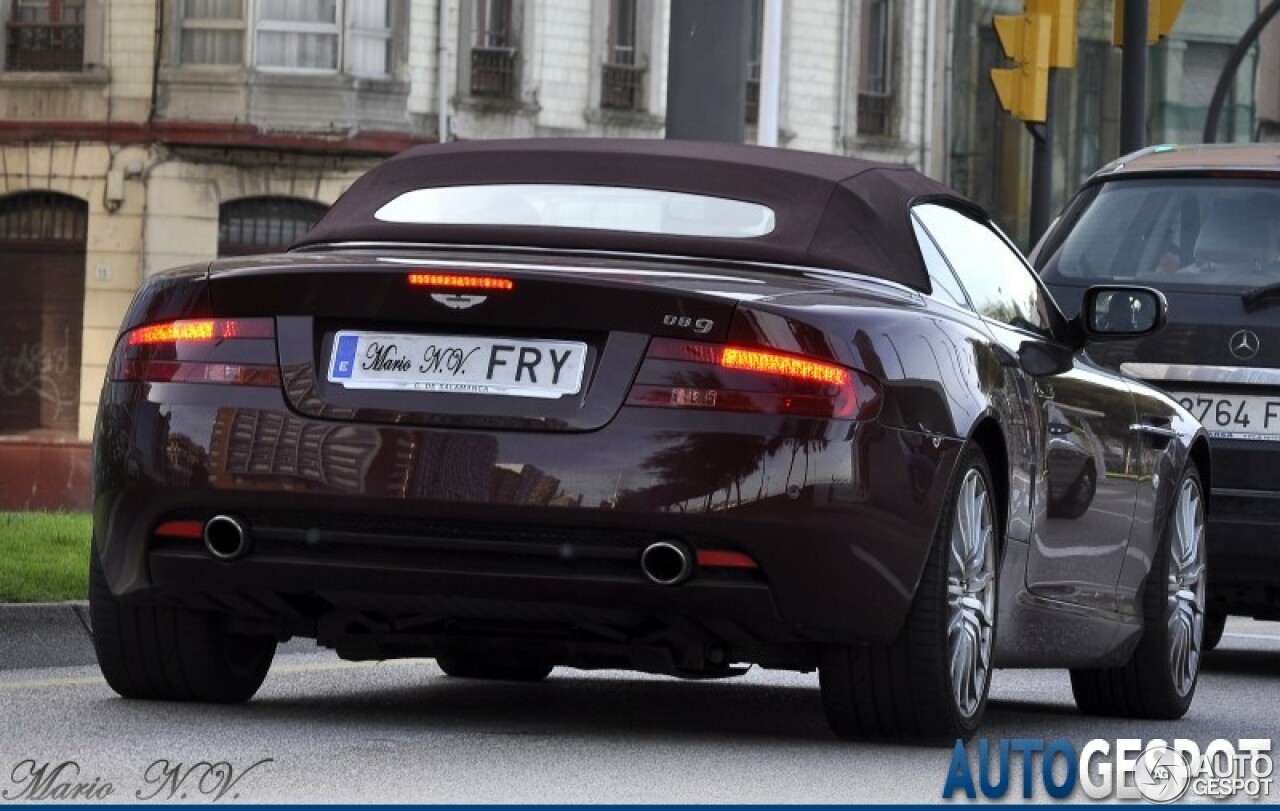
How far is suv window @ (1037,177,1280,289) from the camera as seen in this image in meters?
11.6

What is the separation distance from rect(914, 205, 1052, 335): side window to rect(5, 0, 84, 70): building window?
27.8 m

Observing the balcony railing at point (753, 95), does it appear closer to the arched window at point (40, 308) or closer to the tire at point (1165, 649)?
the arched window at point (40, 308)

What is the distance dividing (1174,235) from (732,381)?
520 cm

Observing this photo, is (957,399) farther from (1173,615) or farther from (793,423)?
(1173,615)

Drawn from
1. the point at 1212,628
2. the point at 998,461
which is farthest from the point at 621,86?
the point at 998,461

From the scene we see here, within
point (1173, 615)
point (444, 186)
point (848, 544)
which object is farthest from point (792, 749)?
point (1173, 615)

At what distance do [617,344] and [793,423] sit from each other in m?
0.42

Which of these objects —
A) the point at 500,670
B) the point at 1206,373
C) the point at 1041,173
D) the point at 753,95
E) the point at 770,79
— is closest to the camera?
the point at 500,670

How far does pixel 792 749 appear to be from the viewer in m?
7.41

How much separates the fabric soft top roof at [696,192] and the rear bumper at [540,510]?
2.64 ft

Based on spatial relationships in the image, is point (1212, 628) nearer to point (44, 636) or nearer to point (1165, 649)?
point (1165, 649)

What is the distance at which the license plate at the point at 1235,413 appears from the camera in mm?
11219

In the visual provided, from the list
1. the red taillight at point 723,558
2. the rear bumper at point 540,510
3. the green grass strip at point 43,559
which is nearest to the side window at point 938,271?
the rear bumper at point 540,510

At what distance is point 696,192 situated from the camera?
8.14 meters
